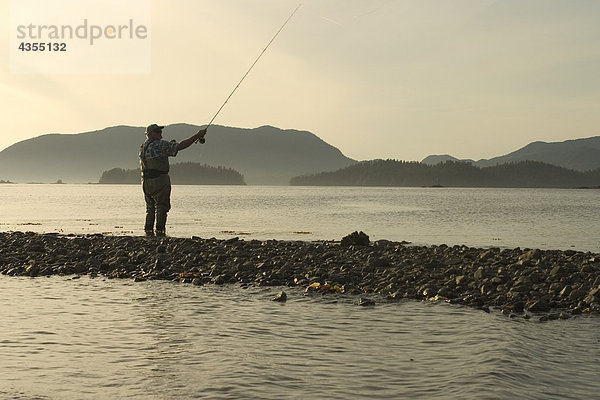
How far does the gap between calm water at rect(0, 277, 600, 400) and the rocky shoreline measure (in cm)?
96

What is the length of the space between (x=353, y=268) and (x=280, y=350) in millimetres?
6887

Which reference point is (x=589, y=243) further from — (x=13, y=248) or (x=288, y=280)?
(x=13, y=248)

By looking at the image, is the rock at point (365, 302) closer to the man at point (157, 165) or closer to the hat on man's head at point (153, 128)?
the man at point (157, 165)

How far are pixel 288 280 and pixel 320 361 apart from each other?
6.19 metres

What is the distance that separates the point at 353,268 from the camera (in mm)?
15148

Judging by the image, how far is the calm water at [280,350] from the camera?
6852 mm

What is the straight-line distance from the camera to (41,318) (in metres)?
10.3

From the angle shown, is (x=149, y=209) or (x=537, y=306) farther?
(x=149, y=209)

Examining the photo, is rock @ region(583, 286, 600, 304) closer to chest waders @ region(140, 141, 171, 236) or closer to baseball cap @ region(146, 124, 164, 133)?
chest waders @ region(140, 141, 171, 236)

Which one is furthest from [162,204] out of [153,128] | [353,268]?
[353,268]

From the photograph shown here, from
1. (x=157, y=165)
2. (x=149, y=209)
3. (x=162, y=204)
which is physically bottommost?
(x=149, y=209)

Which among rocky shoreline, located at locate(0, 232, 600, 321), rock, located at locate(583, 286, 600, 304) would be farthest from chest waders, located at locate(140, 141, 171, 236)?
rock, located at locate(583, 286, 600, 304)

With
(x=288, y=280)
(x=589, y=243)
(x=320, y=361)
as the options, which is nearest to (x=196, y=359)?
(x=320, y=361)

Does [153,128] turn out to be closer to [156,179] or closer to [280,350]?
[156,179]
